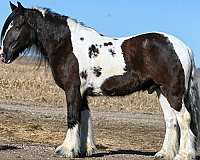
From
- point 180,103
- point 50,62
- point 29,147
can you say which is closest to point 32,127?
point 29,147

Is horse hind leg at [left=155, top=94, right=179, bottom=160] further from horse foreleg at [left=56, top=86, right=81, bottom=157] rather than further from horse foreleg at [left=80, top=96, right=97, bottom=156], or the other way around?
horse foreleg at [left=56, top=86, right=81, bottom=157]

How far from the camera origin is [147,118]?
1077 inches

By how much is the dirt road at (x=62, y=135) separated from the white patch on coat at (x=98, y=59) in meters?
1.53

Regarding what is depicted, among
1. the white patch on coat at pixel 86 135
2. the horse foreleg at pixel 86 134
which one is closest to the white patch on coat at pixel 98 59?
the horse foreleg at pixel 86 134

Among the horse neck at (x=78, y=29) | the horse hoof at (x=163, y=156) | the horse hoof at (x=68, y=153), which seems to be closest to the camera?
the horse hoof at (x=68, y=153)

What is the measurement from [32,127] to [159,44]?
8903 millimetres

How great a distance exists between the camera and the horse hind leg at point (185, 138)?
10.5m

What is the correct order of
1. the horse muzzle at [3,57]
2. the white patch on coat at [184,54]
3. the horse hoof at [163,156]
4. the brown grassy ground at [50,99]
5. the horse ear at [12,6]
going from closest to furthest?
1. the white patch on coat at [184,54]
2. the horse hoof at [163,156]
3. the horse muzzle at [3,57]
4. the horse ear at [12,6]
5. the brown grassy ground at [50,99]

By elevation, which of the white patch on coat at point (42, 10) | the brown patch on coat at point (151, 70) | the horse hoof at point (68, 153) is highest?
the white patch on coat at point (42, 10)

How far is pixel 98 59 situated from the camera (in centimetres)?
1120

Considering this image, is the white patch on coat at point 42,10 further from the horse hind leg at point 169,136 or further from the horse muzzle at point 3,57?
the horse hind leg at point 169,136

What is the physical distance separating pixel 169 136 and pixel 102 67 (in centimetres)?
194

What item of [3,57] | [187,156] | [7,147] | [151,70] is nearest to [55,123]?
[7,147]

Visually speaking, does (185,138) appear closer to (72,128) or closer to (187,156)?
(187,156)
